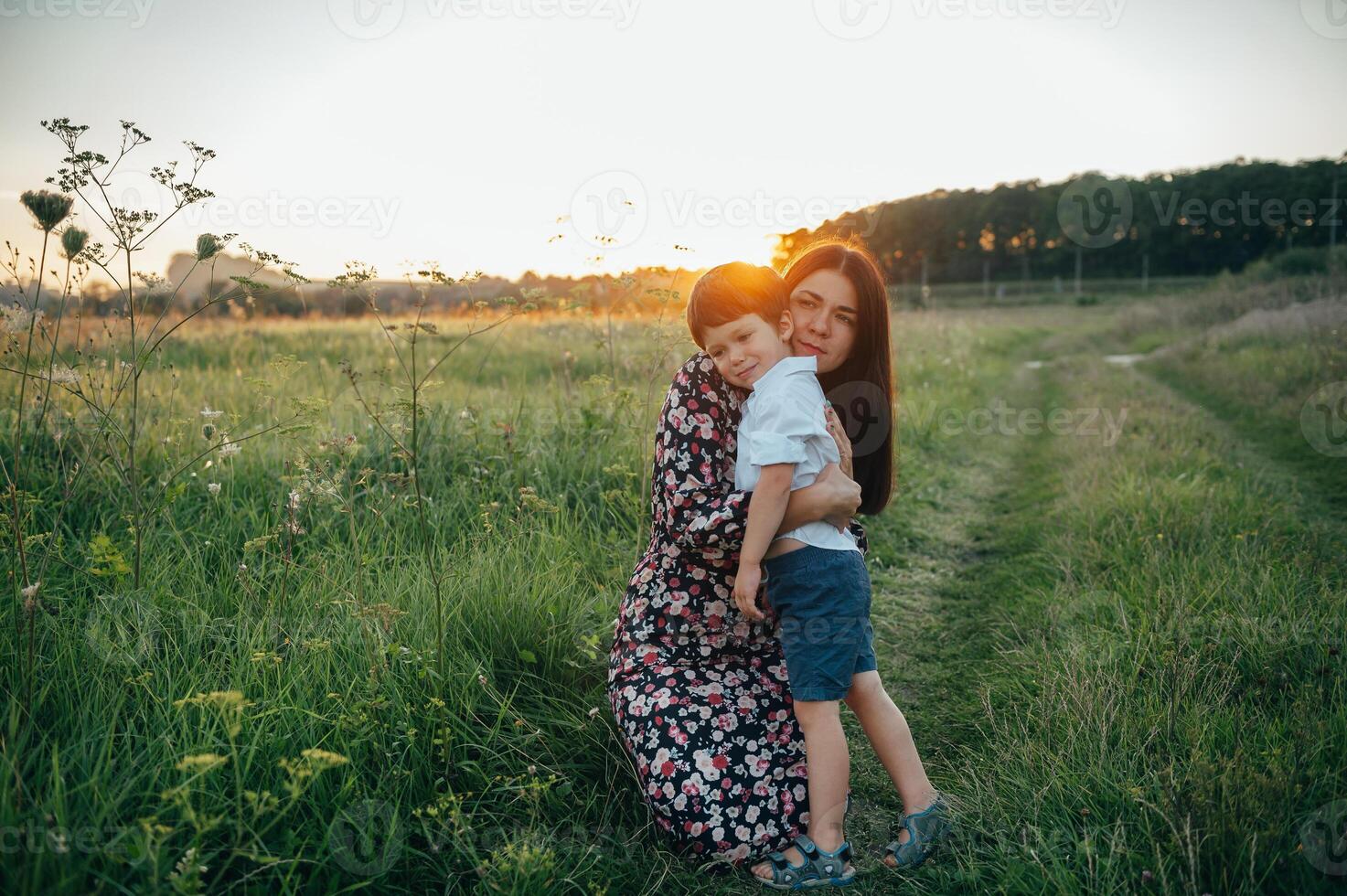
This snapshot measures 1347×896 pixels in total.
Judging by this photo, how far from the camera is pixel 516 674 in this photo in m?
2.74

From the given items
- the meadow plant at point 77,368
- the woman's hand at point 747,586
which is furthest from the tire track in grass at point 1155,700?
the meadow plant at point 77,368

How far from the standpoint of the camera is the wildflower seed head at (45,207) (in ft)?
6.66

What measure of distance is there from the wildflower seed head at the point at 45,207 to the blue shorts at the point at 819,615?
7.46 feet

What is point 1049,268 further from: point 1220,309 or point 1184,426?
point 1184,426

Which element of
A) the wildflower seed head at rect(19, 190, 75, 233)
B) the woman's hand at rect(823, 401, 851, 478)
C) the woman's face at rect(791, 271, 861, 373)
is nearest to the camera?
the wildflower seed head at rect(19, 190, 75, 233)

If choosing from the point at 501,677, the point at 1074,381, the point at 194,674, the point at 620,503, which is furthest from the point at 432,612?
the point at 1074,381

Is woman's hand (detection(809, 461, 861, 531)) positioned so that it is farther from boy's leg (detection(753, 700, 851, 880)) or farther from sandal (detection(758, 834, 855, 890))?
sandal (detection(758, 834, 855, 890))

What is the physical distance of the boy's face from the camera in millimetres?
2543

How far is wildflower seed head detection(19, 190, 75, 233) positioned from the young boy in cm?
180

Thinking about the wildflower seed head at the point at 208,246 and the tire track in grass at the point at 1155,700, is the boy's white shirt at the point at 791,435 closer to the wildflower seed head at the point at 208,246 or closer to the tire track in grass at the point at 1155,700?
the tire track in grass at the point at 1155,700

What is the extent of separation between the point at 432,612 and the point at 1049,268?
7163 centimetres

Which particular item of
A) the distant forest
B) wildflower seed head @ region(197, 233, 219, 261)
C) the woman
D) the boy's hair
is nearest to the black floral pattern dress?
the woman

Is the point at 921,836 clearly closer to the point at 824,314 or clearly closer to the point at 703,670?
the point at 703,670

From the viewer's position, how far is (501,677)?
2.74m
